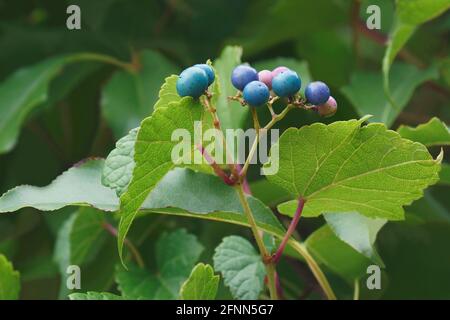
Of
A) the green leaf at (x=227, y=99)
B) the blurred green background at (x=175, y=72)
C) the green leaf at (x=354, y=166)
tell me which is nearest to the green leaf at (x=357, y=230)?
the green leaf at (x=354, y=166)

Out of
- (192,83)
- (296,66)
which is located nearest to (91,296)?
(192,83)

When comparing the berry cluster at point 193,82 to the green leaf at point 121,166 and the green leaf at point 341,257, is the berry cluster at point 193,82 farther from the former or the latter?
the green leaf at point 341,257

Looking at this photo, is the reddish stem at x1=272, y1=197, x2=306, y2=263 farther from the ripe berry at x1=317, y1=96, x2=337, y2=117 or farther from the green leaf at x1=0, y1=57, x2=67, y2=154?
the green leaf at x1=0, y1=57, x2=67, y2=154

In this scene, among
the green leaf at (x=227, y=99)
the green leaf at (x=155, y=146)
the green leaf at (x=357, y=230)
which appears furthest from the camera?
the green leaf at (x=227, y=99)

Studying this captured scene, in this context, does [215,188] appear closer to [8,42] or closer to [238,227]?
[238,227]

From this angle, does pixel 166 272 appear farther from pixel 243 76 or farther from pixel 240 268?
pixel 243 76

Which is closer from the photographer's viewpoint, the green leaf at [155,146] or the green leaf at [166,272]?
the green leaf at [155,146]
